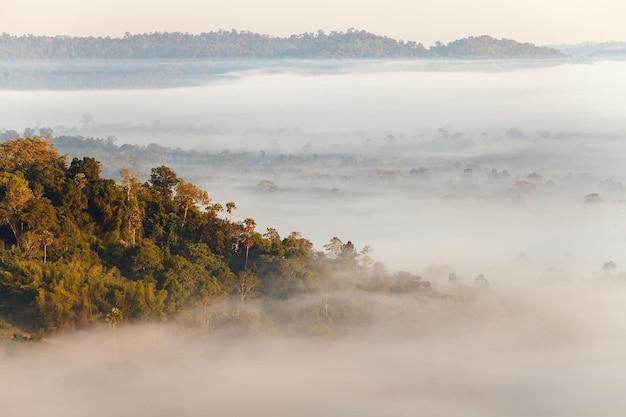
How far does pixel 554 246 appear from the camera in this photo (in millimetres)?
79250

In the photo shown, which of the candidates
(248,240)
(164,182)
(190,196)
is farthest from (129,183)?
(248,240)

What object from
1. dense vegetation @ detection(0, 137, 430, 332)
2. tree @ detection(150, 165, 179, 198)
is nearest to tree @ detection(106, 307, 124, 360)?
dense vegetation @ detection(0, 137, 430, 332)

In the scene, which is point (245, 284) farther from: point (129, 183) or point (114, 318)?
point (129, 183)

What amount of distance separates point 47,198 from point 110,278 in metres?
4.07

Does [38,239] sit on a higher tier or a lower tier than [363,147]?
higher

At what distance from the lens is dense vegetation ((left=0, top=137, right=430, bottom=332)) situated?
1156 inches

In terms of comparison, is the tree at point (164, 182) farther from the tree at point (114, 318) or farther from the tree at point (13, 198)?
the tree at point (114, 318)

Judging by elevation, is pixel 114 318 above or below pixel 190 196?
below

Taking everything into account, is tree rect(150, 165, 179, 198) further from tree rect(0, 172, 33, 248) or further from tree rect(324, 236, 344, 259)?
tree rect(324, 236, 344, 259)

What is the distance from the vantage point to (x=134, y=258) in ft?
105

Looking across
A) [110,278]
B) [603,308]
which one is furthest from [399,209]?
[110,278]

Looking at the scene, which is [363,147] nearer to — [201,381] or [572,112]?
[572,112]

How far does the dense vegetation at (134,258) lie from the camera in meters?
29.4

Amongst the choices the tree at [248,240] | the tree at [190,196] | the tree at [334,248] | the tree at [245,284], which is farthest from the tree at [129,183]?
the tree at [334,248]
